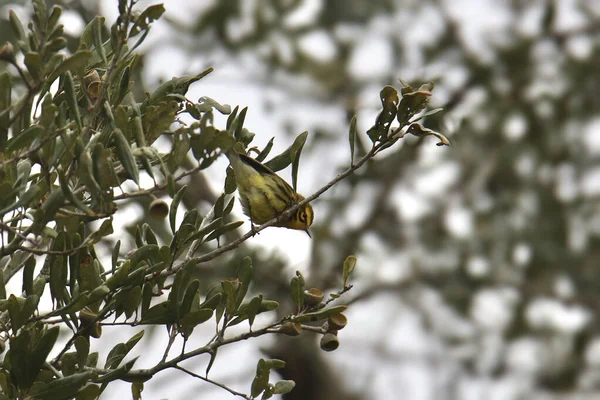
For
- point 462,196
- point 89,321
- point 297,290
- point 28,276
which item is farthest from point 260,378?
point 462,196

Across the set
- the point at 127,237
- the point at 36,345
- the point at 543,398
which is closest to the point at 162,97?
the point at 36,345

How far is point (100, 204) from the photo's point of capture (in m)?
0.98

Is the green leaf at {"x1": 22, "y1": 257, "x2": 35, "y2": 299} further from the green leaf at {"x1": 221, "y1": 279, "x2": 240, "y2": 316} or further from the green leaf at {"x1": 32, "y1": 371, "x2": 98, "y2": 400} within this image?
the green leaf at {"x1": 221, "y1": 279, "x2": 240, "y2": 316}

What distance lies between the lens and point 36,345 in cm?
103

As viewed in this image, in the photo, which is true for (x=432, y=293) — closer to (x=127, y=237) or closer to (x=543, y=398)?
(x=543, y=398)

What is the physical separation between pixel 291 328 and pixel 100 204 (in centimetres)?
37

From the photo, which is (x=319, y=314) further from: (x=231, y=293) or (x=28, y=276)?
(x=28, y=276)

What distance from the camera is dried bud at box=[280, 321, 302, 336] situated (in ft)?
3.88

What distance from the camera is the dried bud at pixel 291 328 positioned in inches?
46.5

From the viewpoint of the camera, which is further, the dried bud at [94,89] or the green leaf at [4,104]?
the dried bud at [94,89]

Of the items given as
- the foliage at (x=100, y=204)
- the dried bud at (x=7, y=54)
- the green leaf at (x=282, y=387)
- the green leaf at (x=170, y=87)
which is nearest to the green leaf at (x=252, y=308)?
the foliage at (x=100, y=204)

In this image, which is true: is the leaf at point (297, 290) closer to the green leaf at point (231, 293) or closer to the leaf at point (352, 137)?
the green leaf at point (231, 293)

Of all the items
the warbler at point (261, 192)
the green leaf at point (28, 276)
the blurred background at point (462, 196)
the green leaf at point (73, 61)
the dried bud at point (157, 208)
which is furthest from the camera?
the blurred background at point (462, 196)

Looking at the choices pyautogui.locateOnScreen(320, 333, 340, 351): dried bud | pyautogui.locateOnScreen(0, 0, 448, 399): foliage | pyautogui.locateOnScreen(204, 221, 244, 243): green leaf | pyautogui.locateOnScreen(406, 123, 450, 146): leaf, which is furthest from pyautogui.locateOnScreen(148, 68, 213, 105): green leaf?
pyautogui.locateOnScreen(320, 333, 340, 351): dried bud
